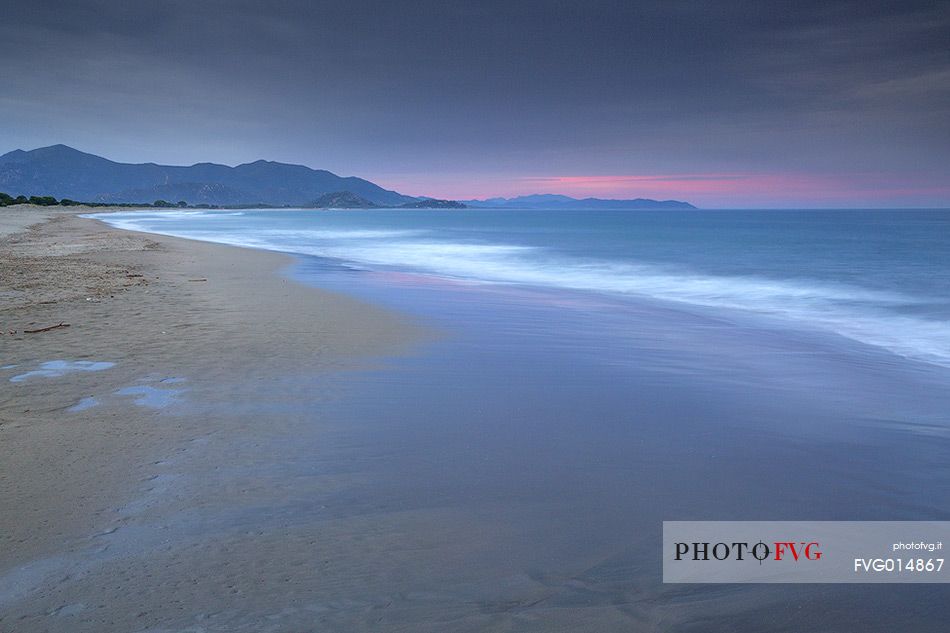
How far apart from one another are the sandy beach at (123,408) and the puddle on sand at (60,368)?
0.03 m

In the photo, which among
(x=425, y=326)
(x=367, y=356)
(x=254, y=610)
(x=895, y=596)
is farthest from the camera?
(x=425, y=326)

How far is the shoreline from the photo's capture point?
147 inches

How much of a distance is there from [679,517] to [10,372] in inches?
259

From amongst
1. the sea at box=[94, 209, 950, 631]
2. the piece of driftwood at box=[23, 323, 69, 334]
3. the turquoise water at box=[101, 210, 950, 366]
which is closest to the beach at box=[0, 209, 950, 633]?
the sea at box=[94, 209, 950, 631]

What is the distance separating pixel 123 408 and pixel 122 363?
5.41 ft

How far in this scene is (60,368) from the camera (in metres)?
6.43

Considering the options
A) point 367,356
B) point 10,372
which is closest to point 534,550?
point 367,356

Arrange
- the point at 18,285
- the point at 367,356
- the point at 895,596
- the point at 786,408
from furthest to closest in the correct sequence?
1. the point at 18,285
2. the point at 367,356
3. the point at 786,408
4. the point at 895,596

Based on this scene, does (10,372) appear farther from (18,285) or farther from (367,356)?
(18,285)

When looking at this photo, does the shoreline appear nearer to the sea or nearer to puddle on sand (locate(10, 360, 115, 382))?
puddle on sand (locate(10, 360, 115, 382))

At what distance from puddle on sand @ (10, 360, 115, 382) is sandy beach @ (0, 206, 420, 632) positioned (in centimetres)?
3

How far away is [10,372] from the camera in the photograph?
20.5 ft
